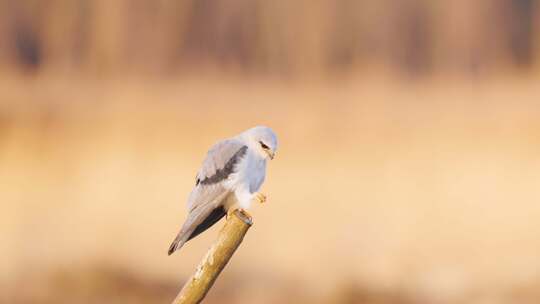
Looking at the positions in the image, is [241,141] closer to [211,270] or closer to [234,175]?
[234,175]

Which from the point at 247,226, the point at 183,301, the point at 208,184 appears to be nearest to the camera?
the point at 183,301

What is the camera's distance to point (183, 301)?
6.13 ft

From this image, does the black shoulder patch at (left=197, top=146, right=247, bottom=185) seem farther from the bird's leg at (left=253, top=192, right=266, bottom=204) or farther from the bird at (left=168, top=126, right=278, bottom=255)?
the bird's leg at (left=253, top=192, right=266, bottom=204)

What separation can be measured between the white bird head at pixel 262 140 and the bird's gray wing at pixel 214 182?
0.06 meters

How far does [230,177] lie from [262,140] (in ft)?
0.88

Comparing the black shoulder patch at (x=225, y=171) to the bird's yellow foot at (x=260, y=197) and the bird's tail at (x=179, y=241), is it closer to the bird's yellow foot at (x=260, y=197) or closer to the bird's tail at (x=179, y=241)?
the bird's yellow foot at (x=260, y=197)

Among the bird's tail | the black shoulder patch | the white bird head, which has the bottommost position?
the bird's tail

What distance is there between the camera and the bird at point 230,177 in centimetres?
274

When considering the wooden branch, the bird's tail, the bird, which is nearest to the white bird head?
the bird

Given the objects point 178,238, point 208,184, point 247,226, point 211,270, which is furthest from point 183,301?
point 208,184

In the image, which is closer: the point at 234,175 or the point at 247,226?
the point at 247,226

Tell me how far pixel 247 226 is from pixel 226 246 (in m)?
0.09

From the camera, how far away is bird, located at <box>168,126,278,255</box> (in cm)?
274

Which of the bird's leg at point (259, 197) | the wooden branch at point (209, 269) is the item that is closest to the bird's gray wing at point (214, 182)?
the bird's leg at point (259, 197)
